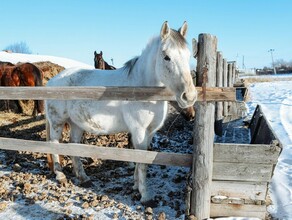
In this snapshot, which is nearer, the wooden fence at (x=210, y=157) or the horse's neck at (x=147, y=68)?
the wooden fence at (x=210, y=157)

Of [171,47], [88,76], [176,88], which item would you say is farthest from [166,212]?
[88,76]

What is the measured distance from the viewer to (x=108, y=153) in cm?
331

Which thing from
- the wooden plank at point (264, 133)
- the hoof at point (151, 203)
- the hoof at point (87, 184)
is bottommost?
the hoof at point (151, 203)

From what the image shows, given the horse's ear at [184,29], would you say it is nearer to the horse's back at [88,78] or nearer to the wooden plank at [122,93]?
the wooden plank at [122,93]

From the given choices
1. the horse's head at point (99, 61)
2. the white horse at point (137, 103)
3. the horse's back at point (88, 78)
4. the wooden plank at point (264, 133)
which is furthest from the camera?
the horse's head at point (99, 61)

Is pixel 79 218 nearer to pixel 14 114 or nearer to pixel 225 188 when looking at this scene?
pixel 225 188

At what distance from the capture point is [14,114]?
969cm

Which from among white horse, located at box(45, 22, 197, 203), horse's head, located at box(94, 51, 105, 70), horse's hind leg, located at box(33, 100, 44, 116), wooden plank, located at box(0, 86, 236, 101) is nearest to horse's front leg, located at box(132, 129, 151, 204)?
white horse, located at box(45, 22, 197, 203)

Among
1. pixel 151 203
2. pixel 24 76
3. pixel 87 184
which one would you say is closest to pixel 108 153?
pixel 151 203

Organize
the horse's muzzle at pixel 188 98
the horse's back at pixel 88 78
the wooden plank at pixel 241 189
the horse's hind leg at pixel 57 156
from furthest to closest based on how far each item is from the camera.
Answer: the horse's hind leg at pixel 57 156 < the horse's back at pixel 88 78 < the wooden plank at pixel 241 189 < the horse's muzzle at pixel 188 98

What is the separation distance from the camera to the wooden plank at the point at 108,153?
10.3ft

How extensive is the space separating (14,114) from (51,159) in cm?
602

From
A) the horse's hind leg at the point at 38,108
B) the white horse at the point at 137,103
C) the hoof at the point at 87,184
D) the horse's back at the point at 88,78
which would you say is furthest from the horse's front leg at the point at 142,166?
the horse's hind leg at the point at 38,108

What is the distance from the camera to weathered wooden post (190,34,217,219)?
2908 millimetres
